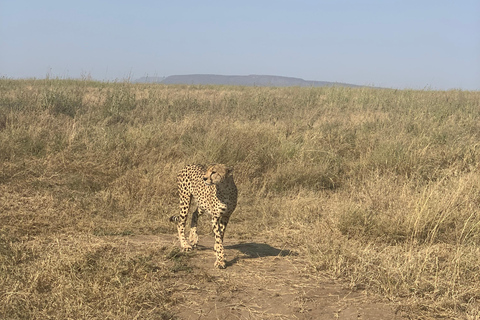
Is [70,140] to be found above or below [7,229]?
above

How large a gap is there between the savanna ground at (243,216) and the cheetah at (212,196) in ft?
0.64

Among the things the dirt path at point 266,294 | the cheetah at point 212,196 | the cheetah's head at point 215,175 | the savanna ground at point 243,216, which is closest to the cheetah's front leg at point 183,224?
the cheetah at point 212,196

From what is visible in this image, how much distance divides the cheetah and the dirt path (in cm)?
26

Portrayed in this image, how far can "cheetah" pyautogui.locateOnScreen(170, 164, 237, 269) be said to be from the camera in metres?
3.94

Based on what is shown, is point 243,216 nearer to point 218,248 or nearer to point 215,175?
point 218,248

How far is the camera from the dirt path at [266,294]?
3.09 meters

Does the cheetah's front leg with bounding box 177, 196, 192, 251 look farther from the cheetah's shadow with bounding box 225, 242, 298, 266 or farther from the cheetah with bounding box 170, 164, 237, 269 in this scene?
the cheetah's shadow with bounding box 225, 242, 298, 266

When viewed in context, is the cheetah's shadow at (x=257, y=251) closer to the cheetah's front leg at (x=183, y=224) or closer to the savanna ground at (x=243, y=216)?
the savanna ground at (x=243, y=216)

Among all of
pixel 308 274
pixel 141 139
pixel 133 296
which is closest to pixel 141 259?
pixel 133 296

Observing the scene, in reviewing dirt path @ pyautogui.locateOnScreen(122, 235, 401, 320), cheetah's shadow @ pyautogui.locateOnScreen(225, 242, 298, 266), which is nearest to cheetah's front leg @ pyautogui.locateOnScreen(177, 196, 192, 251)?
dirt path @ pyautogui.locateOnScreen(122, 235, 401, 320)

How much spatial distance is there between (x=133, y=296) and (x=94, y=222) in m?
2.17

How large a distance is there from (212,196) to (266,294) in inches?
43.8

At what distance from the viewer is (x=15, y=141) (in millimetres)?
6879

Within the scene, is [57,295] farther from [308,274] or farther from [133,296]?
[308,274]
